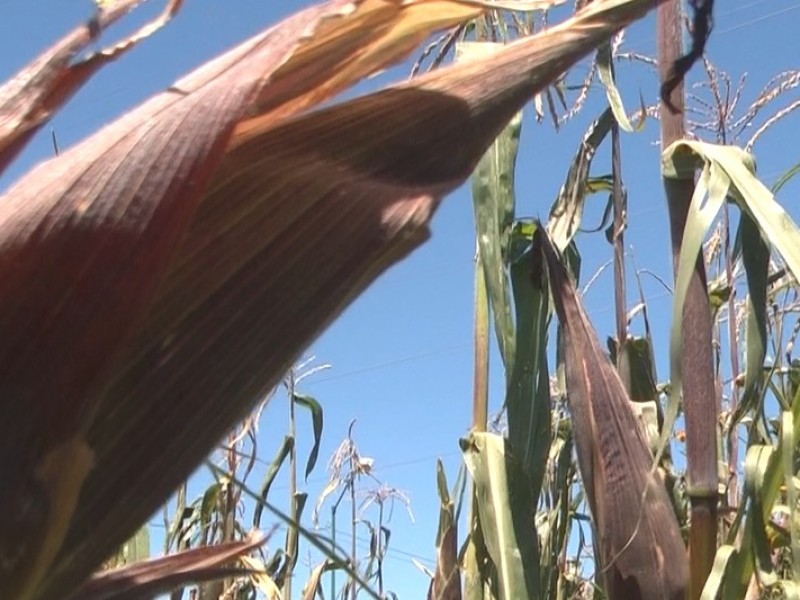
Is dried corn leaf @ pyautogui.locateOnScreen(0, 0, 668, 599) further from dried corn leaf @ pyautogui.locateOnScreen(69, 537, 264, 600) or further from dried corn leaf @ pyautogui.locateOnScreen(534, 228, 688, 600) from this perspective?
dried corn leaf @ pyautogui.locateOnScreen(534, 228, 688, 600)

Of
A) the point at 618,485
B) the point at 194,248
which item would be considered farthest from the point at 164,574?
the point at 618,485

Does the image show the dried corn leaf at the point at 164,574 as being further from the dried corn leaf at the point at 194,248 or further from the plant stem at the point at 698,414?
the plant stem at the point at 698,414

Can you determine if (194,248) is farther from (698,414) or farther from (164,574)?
(698,414)

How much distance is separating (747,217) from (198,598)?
84 cm

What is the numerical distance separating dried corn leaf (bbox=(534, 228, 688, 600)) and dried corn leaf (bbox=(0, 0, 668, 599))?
37 cm

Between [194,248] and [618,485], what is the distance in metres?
0.42

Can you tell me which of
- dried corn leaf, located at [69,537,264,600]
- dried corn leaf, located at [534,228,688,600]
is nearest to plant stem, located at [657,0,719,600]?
dried corn leaf, located at [534,228,688,600]

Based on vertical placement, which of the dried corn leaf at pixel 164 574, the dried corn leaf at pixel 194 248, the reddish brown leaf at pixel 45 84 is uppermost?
the reddish brown leaf at pixel 45 84

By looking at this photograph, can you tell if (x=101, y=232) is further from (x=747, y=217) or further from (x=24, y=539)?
(x=747, y=217)

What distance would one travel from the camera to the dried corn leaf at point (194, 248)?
214 mm

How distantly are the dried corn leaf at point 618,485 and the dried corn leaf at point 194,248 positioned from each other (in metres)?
0.37

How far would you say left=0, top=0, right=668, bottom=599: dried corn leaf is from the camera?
0.70 feet

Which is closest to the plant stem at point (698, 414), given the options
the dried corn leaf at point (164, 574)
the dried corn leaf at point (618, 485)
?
the dried corn leaf at point (618, 485)

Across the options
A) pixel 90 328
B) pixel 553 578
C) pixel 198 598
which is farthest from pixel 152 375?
pixel 198 598
